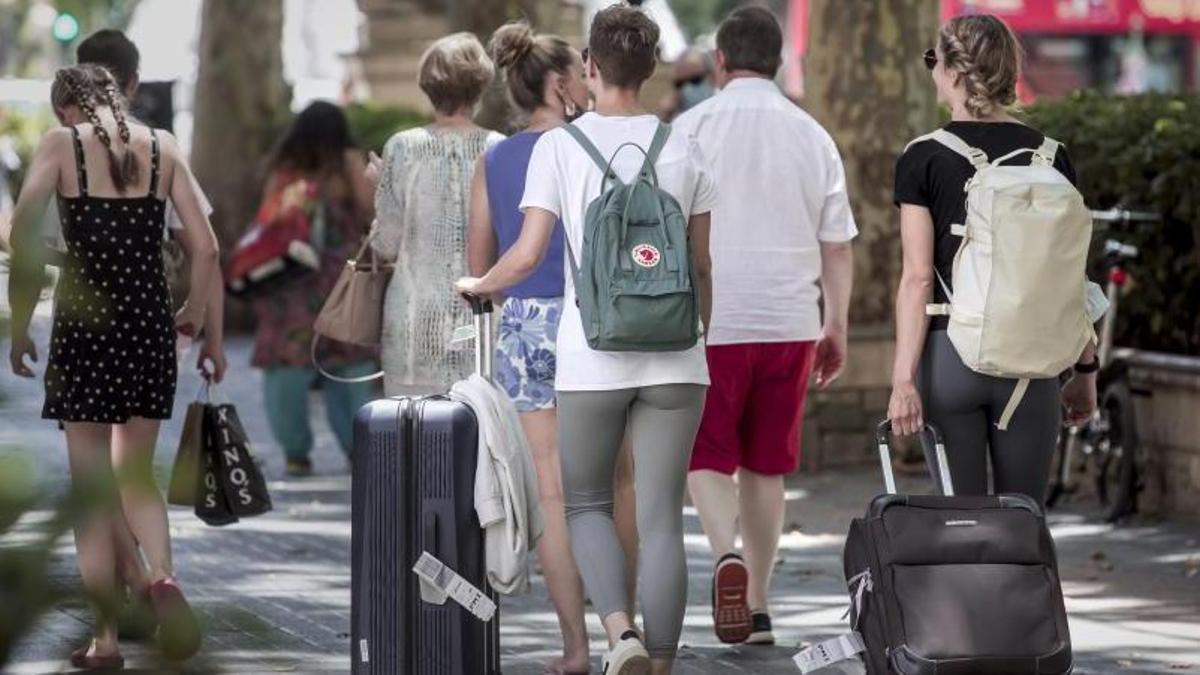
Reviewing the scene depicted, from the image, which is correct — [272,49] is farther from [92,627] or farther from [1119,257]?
[92,627]

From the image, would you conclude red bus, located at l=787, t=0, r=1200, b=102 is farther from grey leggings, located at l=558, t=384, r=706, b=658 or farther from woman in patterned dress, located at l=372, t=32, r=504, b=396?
grey leggings, located at l=558, t=384, r=706, b=658

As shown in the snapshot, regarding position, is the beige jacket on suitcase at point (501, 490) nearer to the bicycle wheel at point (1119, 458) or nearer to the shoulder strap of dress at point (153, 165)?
the shoulder strap of dress at point (153, 165)

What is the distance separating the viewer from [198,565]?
29.9 feet

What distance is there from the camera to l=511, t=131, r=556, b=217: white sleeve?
593 centimetres

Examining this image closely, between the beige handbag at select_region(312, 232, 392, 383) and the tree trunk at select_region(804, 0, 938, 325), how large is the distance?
226 inches

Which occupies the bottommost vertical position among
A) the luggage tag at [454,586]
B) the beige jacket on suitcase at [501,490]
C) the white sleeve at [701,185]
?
the luggage tag at [454,586]

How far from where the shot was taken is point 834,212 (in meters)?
7.31

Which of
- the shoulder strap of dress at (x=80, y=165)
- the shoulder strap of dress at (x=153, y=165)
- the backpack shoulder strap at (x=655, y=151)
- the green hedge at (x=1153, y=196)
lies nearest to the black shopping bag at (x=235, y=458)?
the shoulder strap of dress at (x=153, y=165)

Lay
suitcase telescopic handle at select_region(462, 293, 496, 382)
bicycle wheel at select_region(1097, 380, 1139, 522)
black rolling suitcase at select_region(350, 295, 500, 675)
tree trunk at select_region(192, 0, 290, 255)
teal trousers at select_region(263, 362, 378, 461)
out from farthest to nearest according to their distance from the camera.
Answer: tree trunk at select_region(192, 0, 290, 255) → teal trousers at select_region(263, 362, 378, 461) → bicycle wheel at select_region(1097, 380, 1139, 522) → suitcase telescopic handle at select_region(462, 293, 496, 382) → black rolling suitcase at select_region(350, 295, 500, 675)

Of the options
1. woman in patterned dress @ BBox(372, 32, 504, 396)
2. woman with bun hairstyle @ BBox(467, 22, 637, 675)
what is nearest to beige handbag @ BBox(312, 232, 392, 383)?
woman in patterned dress @ BBox(372, 32, 504, 396)

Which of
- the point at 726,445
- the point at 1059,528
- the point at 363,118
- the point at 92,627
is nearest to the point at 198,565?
the point at 726,445

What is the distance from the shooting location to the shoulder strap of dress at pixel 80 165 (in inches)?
260

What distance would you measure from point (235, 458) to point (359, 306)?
60cm

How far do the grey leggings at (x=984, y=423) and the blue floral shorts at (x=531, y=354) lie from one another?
3.90 ft
